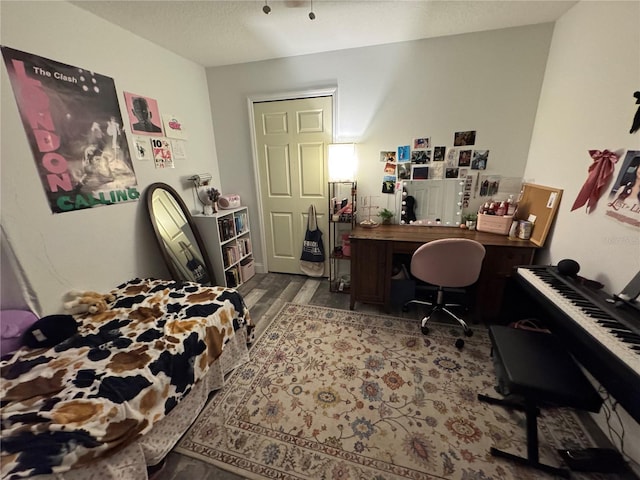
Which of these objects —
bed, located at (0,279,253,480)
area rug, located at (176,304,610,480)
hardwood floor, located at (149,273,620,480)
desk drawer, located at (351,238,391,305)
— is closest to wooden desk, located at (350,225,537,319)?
desk drawer, located at (351,238,391,305)

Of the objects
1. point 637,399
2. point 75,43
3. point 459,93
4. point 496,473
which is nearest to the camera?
point 637,399

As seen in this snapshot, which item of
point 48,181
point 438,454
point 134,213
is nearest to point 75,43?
point 48,181

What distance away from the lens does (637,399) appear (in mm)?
869

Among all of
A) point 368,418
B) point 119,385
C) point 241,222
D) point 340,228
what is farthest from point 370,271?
point 119,385

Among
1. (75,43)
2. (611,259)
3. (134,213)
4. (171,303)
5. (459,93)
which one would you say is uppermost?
(75,43)

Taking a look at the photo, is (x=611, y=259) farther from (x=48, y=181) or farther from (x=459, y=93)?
(x=48, y=181)

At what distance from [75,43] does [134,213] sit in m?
1.18

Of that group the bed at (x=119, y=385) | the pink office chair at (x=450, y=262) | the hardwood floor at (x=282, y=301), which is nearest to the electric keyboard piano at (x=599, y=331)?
the pink office chair at (x=450, y=262)

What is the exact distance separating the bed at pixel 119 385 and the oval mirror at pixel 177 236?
0.56m

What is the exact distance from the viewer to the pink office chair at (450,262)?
6.05 feet

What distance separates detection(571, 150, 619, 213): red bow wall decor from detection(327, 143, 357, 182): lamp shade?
1.66m

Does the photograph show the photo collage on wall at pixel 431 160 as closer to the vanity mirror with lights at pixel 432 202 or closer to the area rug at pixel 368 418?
the vanity mirror with lights at pixel 432 202

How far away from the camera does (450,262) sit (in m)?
1.91

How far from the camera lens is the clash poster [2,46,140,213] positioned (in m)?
1.52
